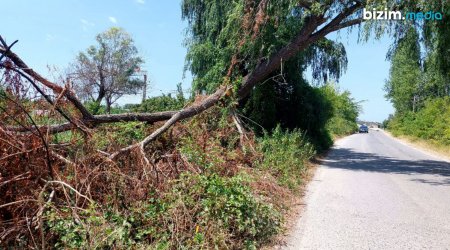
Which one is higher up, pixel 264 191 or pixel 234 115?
pixel 234 115

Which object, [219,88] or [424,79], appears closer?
[219,88]

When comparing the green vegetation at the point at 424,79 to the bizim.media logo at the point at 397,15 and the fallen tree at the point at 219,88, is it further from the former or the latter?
the fallen tree at the point at 219,88

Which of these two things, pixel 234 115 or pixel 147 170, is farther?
pixel 234 115

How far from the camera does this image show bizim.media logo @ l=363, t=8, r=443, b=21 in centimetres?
1113

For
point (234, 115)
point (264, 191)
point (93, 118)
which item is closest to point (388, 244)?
point (264, 191)

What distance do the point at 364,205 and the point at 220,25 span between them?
10561 mm

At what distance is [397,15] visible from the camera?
447 inches

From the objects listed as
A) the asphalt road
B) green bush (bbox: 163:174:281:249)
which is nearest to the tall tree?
the asphalt road

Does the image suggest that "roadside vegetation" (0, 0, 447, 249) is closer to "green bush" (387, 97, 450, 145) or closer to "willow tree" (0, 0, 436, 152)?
"willow tree" (0, 0, 436, 152)

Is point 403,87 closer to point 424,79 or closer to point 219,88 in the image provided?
point 424,79

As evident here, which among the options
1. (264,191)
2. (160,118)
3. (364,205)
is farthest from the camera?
(160,118)

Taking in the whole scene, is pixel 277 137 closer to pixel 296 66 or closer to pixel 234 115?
pixel 234 115

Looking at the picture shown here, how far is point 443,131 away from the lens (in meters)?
28.2

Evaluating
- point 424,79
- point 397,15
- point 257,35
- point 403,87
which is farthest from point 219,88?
point 403,87
